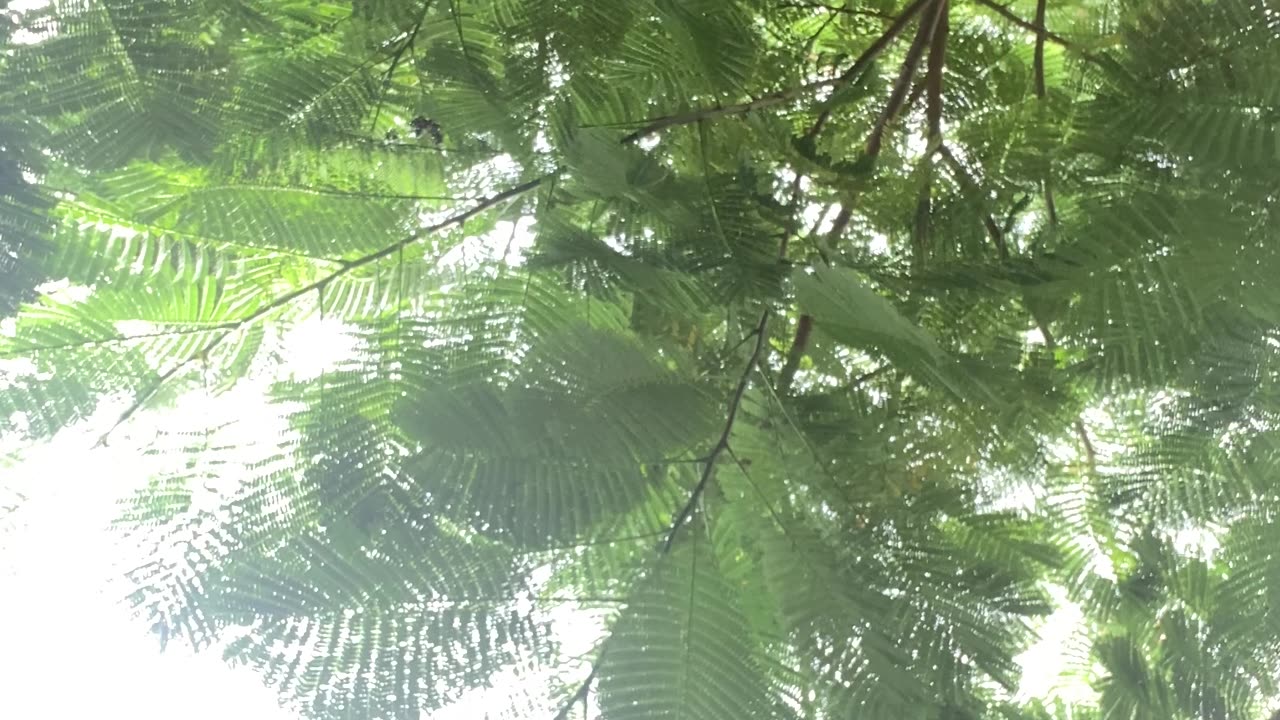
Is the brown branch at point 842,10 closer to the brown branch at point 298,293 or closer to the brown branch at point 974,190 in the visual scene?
the brown branch at point 974,190

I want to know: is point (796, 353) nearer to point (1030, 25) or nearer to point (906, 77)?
point (906, 77)

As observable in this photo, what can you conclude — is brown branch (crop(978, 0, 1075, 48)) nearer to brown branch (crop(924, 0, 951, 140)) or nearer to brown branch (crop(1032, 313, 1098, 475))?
brown branch (crop(924, 0, 951, 140))

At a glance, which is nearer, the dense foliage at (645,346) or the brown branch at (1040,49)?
the dense foliage at (645,346)

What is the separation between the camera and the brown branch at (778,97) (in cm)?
55

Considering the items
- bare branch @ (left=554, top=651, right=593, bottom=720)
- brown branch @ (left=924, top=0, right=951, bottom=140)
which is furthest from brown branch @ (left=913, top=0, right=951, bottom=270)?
bare branch @ (left=554, top=651, right=593, bottom=720)

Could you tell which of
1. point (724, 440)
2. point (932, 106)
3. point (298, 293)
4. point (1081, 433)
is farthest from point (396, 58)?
point (1081, 433)

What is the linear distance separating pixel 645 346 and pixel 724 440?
0.23 ft

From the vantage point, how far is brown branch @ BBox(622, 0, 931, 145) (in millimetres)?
545

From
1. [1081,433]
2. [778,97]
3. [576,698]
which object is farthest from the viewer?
[1081,433]

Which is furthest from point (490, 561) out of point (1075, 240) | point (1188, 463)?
point (1188, 463)

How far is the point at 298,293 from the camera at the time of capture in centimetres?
67

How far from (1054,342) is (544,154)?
0.36 metres

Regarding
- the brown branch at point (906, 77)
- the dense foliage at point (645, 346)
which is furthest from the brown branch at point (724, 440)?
the brown branch at point (906, 77)

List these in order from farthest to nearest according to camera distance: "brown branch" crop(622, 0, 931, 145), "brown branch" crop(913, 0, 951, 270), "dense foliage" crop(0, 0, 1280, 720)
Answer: "brown branch" crop(913, 0, 951, 270) → "brown branch" crop(622, 0, 931, 145) → "dense foliage" crop(0, 0, 1280, 720)
